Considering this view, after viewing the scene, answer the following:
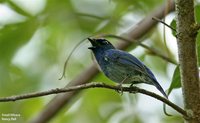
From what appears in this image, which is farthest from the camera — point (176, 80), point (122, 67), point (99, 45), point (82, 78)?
point (82, 78)

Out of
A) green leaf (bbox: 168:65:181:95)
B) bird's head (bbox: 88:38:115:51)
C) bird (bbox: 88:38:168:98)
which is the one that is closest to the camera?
green leaf (bbox: 168:65:181:95)

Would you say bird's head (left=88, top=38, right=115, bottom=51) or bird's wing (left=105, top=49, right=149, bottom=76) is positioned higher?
bird's head (left=88, top=38, right=115, bottom=51)

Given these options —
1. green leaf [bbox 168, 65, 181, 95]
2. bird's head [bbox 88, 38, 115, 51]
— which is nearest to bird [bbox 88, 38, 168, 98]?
bird's head [bbox 88, 38, 115, 51]

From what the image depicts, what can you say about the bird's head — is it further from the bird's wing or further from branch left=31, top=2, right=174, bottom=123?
branch left=31, top=2, right=174, bottom=123

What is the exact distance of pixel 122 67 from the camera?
3270 mm

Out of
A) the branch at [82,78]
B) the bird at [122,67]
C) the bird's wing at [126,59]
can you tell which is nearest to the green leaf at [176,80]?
the bird at [122,67]

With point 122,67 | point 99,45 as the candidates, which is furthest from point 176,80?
point 99,45

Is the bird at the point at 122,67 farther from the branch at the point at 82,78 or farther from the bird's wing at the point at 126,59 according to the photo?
the branch at the point at 82,78

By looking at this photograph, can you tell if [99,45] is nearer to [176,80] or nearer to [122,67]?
[122,67]

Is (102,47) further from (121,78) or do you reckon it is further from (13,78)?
(13,78)

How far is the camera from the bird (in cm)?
312

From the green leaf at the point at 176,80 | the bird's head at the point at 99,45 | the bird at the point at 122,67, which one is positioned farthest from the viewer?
the bird's head at the point at 99,45

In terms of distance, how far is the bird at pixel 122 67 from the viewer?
3123 millimetres

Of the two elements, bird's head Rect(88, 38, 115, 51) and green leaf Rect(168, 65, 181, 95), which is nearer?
green leaf Rect(168, 65, 181, 95)
